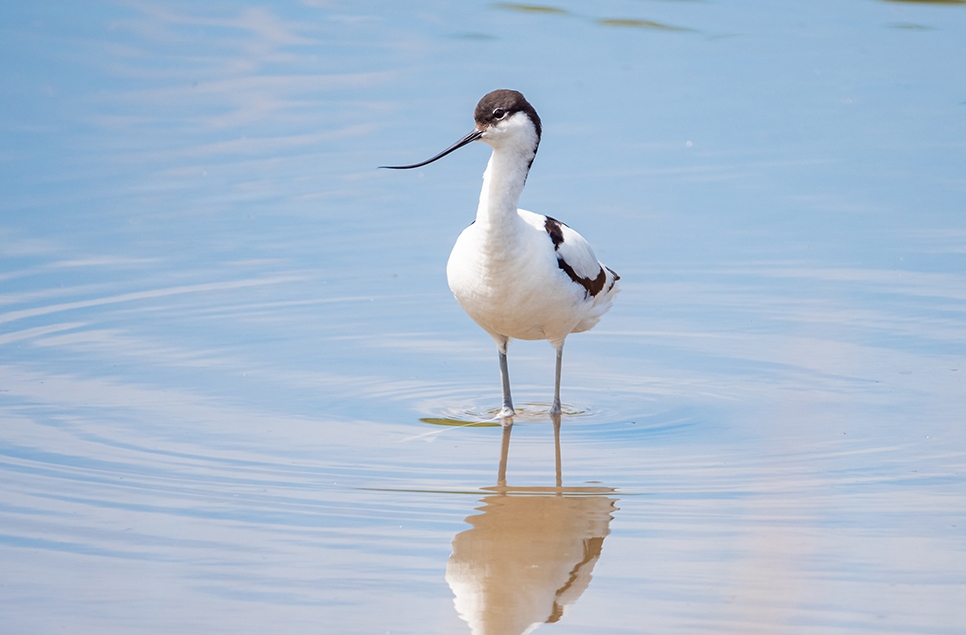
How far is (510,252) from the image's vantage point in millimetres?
7391

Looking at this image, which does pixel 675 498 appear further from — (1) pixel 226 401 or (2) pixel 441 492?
(1) pixel 226 401

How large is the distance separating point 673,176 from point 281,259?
4.01 m

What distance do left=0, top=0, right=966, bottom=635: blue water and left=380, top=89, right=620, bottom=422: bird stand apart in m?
0.63

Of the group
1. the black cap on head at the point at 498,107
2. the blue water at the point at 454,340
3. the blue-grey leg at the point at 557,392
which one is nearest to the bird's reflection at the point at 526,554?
the blue water at the point at 454,340

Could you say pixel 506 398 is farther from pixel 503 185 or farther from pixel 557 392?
pixel 503 185

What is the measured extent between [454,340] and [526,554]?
360 cm

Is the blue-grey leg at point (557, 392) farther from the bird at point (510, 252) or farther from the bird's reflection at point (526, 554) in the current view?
the bird's reflection at point (526, 554)

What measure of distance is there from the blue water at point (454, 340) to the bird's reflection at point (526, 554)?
0.07 feet

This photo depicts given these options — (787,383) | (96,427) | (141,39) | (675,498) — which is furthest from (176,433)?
(141,39)

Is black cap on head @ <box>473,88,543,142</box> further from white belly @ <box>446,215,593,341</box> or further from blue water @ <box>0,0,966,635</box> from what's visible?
blue water @ <box>0,0,966,635</box>

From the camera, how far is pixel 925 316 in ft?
30.7

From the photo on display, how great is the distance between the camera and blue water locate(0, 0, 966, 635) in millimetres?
5531

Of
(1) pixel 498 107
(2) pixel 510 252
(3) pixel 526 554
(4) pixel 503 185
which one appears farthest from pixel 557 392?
(3) pixel 526 554

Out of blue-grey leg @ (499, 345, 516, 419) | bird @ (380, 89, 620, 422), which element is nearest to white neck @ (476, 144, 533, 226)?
bird @ (380, 89, 620, 422)
